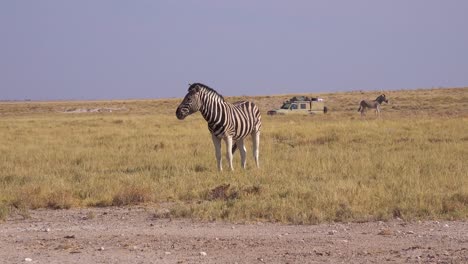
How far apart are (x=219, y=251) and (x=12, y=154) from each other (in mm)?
13594

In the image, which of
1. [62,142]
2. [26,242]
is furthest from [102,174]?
[62,142]

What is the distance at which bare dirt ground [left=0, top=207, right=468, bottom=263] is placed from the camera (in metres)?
6.59

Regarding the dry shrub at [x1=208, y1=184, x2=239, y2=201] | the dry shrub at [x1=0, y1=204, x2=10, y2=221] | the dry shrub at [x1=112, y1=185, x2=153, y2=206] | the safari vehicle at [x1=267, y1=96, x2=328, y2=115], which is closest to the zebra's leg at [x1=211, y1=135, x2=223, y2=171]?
the dry shrub at [x1=208, y1=184, x2=239, y2=201]

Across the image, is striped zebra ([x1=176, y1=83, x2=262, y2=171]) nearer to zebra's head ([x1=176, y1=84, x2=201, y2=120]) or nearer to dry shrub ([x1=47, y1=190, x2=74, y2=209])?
zebra's head ([x1=176, y1=84, x2=201, y2=120])

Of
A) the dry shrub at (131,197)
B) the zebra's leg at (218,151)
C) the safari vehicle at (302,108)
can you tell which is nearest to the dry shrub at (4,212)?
the dry shrub at (131,197)

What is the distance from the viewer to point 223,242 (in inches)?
291

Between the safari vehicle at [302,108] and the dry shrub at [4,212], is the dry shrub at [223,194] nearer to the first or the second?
the dry shrub at [4,212]

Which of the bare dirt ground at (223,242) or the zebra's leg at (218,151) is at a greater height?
the zebra's leg at (218,151)

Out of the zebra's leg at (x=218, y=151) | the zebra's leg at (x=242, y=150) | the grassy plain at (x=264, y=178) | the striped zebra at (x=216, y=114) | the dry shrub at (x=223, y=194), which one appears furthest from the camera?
the zebra's leg at (x=242, y=150)

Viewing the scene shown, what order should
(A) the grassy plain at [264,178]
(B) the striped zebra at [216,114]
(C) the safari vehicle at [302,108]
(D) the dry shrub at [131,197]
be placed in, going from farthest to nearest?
(C) the safari vehicle at [302,108] < (B) the striped zebra at [216,114] < (D) the dry shrub at [131,197] < (A) the grassy plain at [264,178]

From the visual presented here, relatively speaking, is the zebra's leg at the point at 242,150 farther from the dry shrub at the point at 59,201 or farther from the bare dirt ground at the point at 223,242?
the bare dirt ground at the point at 223,242

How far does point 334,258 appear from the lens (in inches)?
256

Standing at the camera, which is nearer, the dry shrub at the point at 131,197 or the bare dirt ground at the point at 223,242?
the bare dirt ground at the point at 223,242

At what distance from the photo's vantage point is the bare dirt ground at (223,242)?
6590 millimetres
